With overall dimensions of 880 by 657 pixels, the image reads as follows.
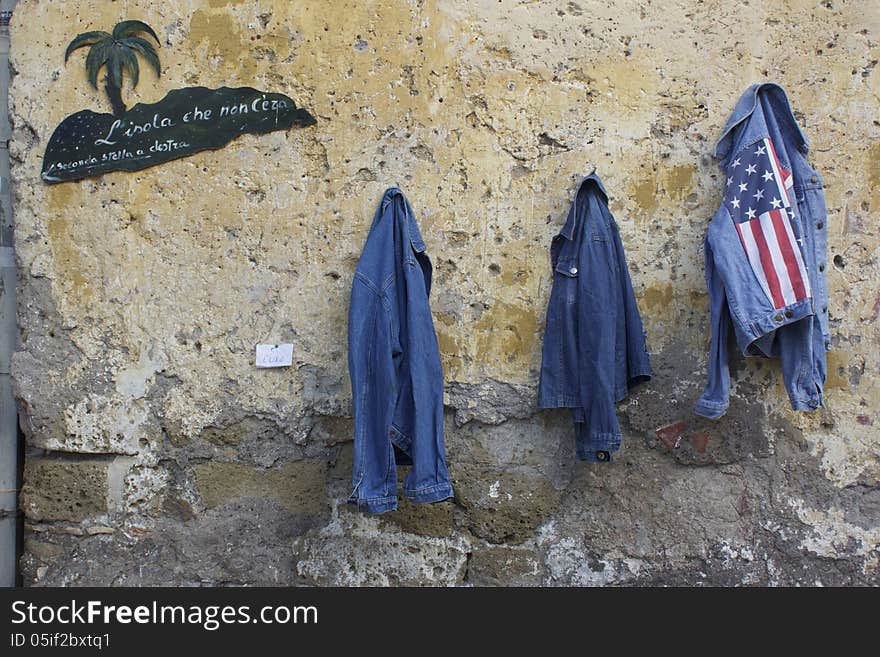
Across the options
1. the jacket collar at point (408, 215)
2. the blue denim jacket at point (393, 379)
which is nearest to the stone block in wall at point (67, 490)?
the blue denim jacket at point (393, 379)

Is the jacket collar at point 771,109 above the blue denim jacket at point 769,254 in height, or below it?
above

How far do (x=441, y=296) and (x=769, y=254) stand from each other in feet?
3.70

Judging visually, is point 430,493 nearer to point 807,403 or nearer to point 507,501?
point 507,501

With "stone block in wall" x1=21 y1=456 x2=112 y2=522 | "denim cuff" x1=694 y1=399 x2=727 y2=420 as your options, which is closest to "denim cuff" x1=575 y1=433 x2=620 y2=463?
"denim cuff" x1=694 y1=399 x2=727 y2=420

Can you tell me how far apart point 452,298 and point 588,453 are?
0.74 meters

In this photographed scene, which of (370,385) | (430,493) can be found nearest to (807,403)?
(430,493)

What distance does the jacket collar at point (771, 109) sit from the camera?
252 centimetres

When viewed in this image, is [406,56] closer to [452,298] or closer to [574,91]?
[574,91]

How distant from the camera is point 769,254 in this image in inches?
94.7

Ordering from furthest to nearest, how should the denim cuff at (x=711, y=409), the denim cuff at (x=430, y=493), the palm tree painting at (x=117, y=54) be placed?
the palm tree painting at (x=117, y=54)
the denim cuff at (x=711, y=409)
the denim cuff at (x=430, y=493)

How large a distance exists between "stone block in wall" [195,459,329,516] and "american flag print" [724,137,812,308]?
1.69 meters

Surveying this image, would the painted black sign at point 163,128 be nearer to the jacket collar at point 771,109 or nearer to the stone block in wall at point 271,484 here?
the stone block in wall at point 271,484

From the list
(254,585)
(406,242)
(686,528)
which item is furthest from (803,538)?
(254,585)

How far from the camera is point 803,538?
2.59 metres
